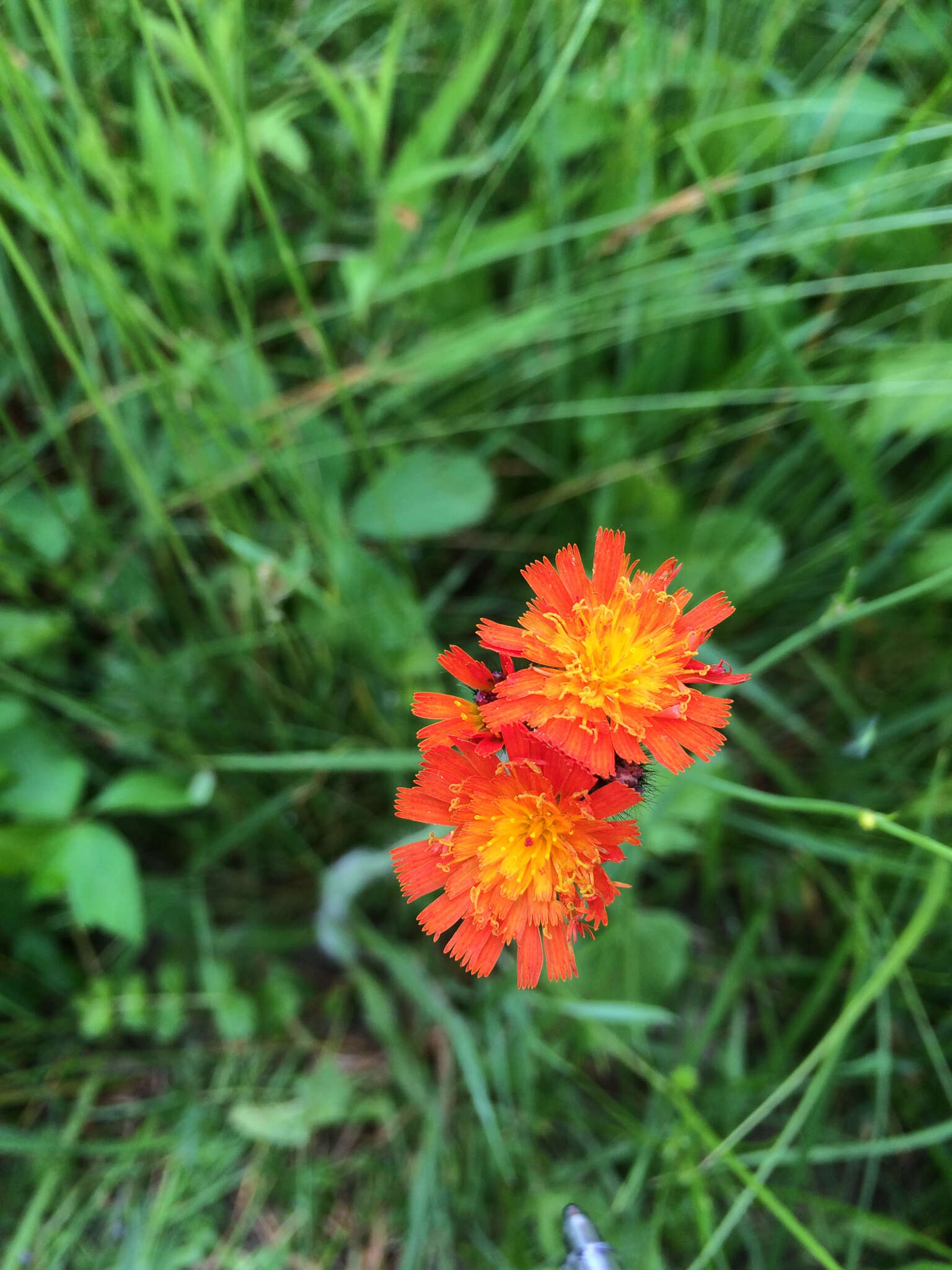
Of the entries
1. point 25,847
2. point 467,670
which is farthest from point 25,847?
point 467,670

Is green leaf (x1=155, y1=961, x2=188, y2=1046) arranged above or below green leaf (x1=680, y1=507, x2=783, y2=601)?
below

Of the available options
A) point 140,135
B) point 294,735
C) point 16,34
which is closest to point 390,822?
point 294,735

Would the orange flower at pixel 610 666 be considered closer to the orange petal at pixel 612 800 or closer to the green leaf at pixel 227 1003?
the orange petal at pixel 612 800

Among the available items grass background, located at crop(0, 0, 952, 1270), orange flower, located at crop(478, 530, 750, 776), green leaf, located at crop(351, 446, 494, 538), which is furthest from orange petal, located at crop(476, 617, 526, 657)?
green leaf, located at crop(351, 446, 494, 538)

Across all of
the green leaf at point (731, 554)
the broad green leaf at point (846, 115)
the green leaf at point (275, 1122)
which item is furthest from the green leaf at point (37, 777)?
the broad green leaf at point (846, 115)

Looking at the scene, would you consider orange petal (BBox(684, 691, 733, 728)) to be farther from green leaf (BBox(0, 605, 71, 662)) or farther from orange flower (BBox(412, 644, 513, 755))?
green leaf (BBox(0, 605, 71, 662))

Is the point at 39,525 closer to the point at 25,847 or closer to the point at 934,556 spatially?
the point at 25,847

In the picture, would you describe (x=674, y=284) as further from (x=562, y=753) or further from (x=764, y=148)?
(x=562, y=753)
